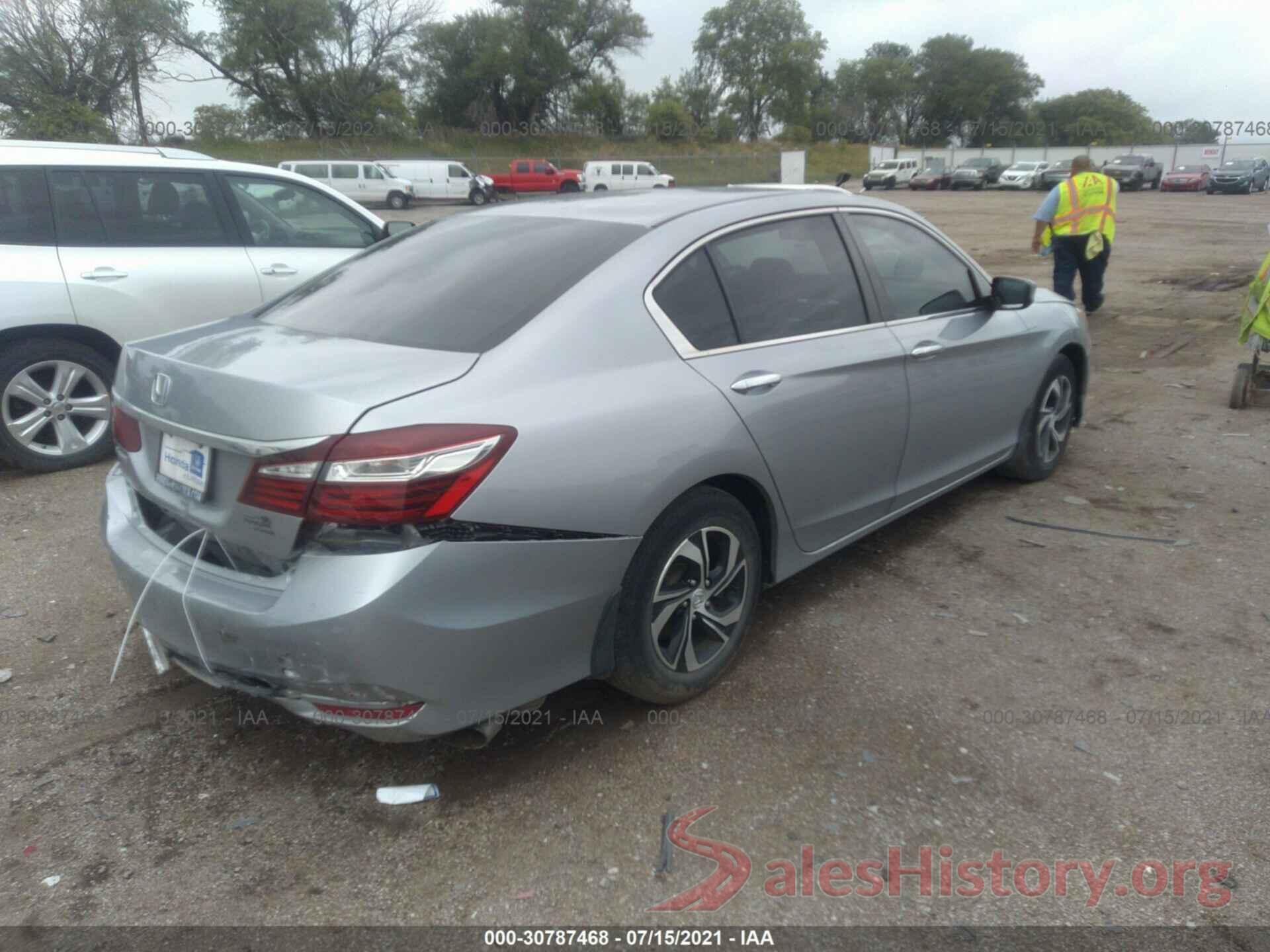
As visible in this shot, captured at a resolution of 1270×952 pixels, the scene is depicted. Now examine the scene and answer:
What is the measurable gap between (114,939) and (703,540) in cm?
184

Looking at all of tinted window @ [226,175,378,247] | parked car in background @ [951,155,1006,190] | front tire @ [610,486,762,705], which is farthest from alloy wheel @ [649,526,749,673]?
parked car in background @ [951,155,1006,190]

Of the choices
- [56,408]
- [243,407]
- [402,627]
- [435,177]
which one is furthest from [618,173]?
[402,627]

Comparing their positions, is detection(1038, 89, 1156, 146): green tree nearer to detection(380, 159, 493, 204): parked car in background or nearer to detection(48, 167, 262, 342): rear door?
detection(380, 159, 493, 204): parked car in background

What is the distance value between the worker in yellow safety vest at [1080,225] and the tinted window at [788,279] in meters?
6.40

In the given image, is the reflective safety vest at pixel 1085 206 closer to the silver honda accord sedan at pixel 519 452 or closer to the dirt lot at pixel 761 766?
the dirt lot at pixel 761 766

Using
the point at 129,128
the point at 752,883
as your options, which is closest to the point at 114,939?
the point at 752,883

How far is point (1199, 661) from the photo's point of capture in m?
3.48

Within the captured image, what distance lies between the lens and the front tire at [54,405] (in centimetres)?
532

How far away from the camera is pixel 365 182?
1453 inches

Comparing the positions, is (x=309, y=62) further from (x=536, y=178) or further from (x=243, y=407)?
(x=243, y=407)

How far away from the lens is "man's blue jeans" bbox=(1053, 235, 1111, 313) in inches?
372

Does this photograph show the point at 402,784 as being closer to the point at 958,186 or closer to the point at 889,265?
the point at 889,265

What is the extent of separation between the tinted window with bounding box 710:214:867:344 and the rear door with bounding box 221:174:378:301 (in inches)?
135

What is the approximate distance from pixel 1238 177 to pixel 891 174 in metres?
17.0
